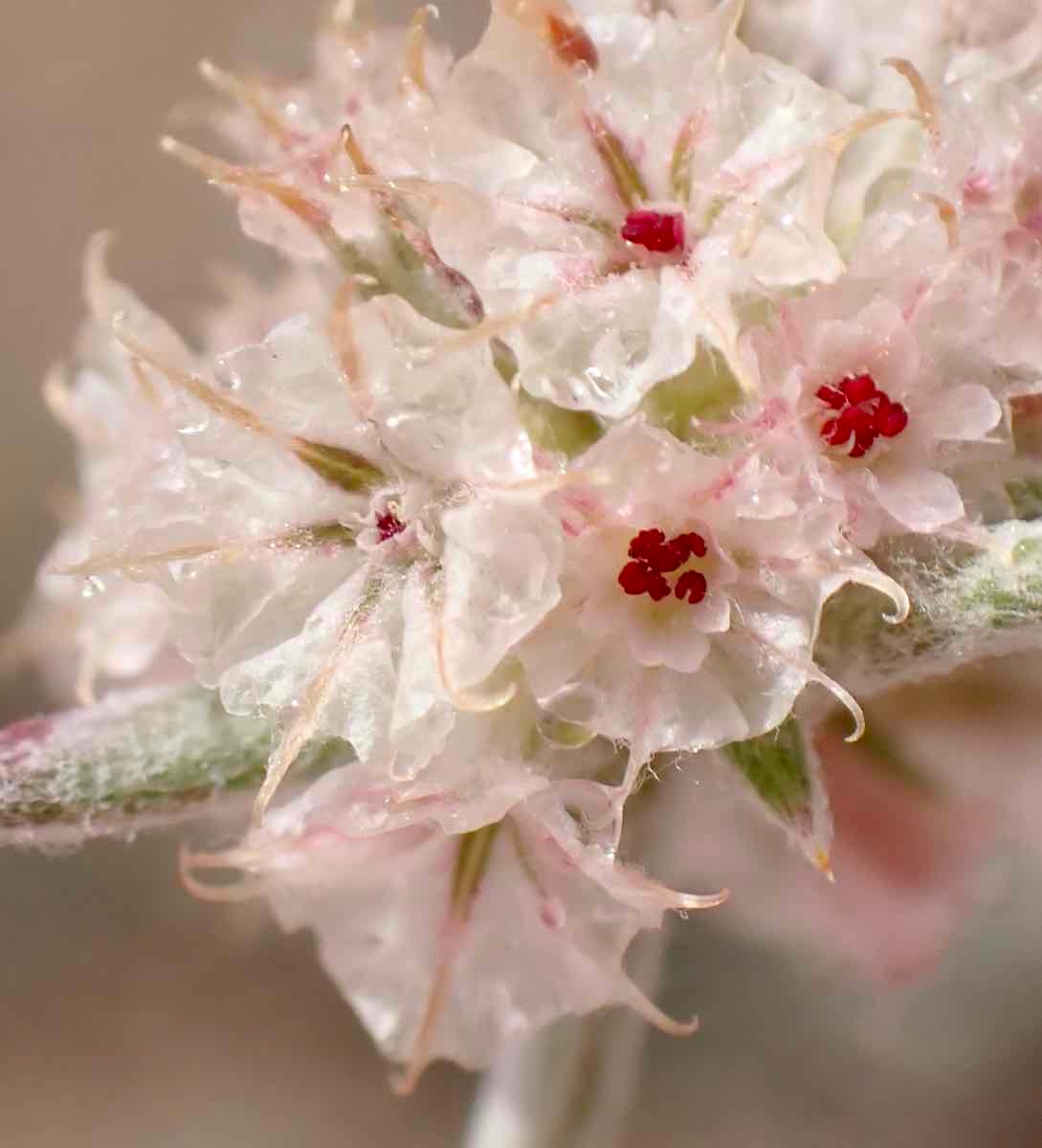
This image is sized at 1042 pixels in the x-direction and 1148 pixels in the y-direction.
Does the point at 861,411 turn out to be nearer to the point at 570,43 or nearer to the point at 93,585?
the point at 570,43

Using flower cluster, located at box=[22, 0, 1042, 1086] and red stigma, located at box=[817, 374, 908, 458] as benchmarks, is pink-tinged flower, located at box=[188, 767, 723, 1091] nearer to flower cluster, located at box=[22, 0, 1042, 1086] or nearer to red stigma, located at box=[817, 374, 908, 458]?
flower cluster, located at box=[22, 0, 1042, 1086]

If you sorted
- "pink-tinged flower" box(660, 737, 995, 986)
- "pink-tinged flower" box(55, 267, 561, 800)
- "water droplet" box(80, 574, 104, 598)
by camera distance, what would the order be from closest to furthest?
"pink-tinged flower" box(55, 267, 561, 800) < "water droplet" box(80, 574, 104, 598) < "pink-tinged flower" box(660, 737, 995, 986)

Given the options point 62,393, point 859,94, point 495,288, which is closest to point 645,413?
point 495,288

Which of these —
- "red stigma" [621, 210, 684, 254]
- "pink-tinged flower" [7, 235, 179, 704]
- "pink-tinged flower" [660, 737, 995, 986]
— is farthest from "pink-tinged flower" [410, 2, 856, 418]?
"pink-tinged flower" [660, 737, 995, 986]

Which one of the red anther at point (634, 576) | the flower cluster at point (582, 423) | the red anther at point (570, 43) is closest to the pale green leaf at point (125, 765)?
the flower cluster at point (582, 423)

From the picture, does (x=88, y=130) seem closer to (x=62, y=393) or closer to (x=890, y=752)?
(x=62, y=393)
